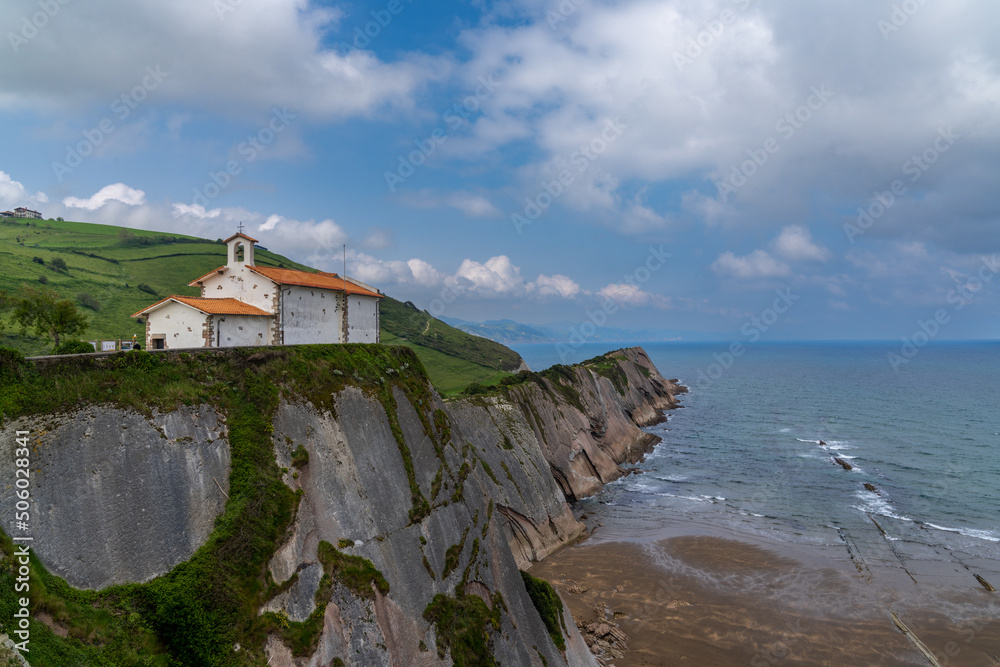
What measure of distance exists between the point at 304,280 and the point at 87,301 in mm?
65210

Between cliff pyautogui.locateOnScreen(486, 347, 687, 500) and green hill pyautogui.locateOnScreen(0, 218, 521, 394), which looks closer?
cliff pyautogui.locateOnScreen(486, 347, 687, 500)

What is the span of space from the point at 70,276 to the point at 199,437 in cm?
9262

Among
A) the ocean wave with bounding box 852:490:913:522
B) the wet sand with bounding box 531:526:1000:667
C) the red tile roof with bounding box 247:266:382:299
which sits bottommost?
the wet sand with bounding box 531:526:1000:667

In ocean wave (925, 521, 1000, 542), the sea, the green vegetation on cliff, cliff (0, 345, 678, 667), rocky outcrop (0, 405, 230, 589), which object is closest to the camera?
the green vegetation on cliff

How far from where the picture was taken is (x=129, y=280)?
94750 millimetres

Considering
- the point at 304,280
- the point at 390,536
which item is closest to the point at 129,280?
the point at 304,280

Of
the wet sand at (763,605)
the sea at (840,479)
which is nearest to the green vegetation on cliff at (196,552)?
the wet sand at (763,605)

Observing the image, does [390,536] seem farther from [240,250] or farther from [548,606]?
[240,250]

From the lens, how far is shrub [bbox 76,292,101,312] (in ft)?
236

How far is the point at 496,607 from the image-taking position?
71.7 feet

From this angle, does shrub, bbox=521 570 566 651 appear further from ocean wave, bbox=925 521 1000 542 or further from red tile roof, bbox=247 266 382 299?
ocean wave, bbox=925 521 1000 542

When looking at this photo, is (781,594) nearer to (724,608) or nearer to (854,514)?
(724,608)

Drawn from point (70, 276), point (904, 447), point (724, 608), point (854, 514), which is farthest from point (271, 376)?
point (70, 276)

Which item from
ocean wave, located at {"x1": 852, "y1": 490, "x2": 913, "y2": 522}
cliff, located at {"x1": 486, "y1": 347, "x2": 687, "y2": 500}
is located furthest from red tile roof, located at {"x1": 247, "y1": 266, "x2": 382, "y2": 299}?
ocean wave, located at {"x1": 852, "y1": 490, "x2": 913, "y2": 522}
